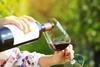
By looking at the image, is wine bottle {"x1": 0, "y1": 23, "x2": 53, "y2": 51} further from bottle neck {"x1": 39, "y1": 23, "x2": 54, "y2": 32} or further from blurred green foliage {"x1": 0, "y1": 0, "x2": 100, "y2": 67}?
blurred green foliage {"x1": 0, "y1": 0, "x2": 100, "y2": 67}

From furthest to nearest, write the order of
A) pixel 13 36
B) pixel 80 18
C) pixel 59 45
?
pixel 80 18 < pixel 59 45 < pixel 13 36

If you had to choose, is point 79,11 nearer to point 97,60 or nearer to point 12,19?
point 97,60

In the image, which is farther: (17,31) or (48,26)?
(48,26)

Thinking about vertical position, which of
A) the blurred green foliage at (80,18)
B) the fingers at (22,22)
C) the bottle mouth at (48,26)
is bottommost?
the blurred green foliage at (80,18)

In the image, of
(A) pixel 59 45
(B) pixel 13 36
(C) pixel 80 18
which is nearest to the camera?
(B) pixel 13 36

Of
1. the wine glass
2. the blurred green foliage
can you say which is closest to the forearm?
the wine glass

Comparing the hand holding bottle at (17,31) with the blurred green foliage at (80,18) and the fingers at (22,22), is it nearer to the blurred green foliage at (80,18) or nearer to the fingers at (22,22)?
the fingers at (22,22)

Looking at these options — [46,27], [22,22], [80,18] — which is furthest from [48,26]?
[80,18]

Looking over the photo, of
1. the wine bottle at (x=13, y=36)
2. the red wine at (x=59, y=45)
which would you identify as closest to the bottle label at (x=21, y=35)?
the wine bottle at (x=13, y=36)

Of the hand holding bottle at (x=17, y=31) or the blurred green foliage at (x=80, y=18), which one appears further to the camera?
the blurred green foliage at (x=80, y=18)

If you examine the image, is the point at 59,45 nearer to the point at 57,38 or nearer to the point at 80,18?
the point at 57,38

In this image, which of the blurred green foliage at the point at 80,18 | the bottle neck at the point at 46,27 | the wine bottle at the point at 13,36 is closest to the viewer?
the wine bottle at the point at 13,36

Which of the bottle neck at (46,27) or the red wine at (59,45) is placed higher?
the bottle neck at (46,27)

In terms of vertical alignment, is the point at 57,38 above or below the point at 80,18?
above
